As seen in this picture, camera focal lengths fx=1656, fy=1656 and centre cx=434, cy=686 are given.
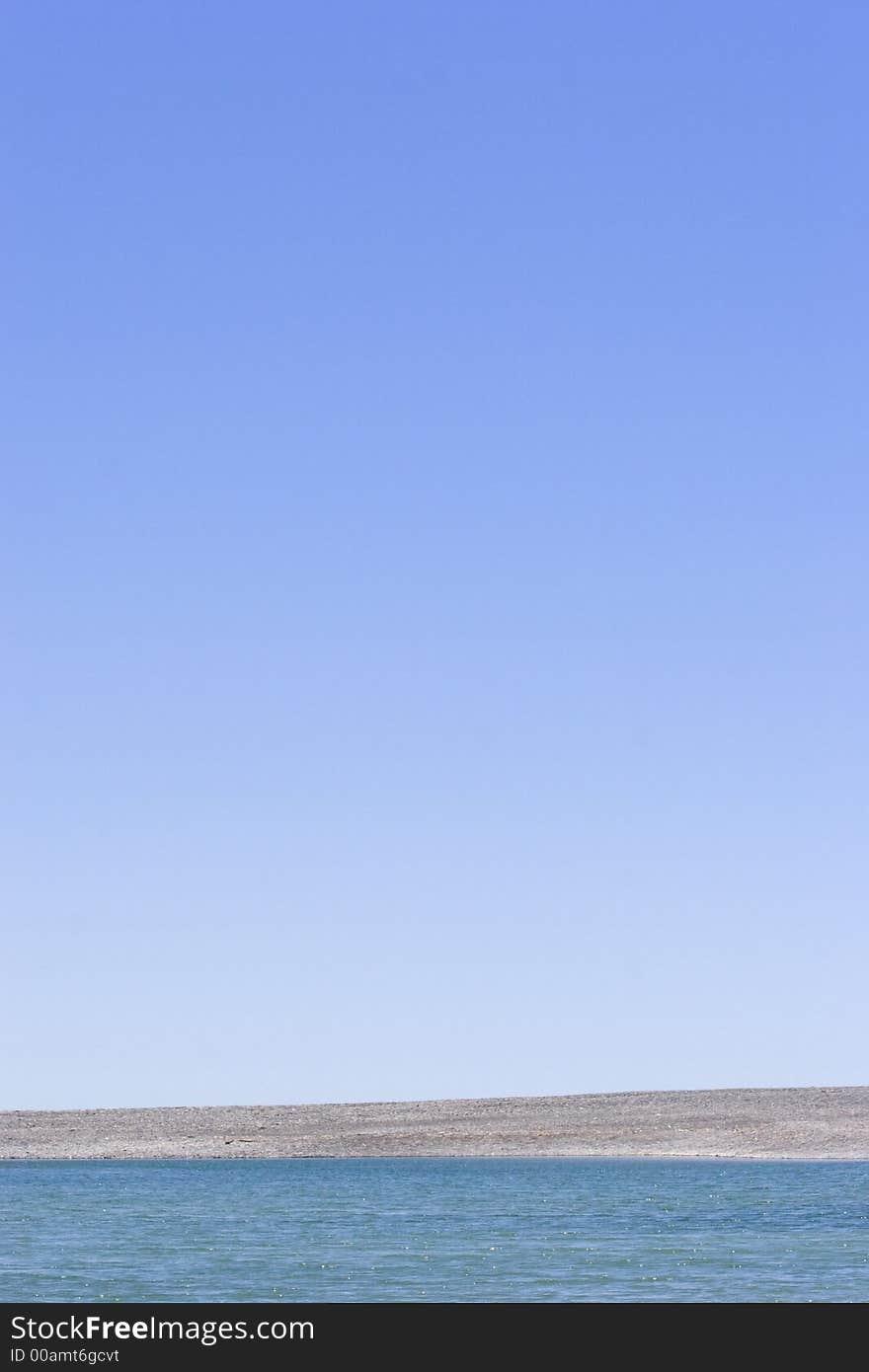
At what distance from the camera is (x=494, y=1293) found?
3300cm

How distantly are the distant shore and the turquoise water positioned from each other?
44.4 feet

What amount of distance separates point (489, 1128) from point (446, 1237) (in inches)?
2556

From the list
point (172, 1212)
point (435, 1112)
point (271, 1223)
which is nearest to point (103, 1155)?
point (435, 1112)

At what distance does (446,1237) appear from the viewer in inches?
1871

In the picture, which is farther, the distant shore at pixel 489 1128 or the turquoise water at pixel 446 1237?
the distant shore at pixel 489 1128

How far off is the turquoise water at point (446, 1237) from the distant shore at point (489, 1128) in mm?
13521

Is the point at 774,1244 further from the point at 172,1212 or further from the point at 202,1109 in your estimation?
the point at 202,1109

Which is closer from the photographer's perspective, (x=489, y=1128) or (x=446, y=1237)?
(x=446, y=1237)

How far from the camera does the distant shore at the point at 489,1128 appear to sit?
102 m

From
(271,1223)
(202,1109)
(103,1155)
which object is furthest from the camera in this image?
(202,1109)

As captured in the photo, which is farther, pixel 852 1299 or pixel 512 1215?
pixel 512 1215
